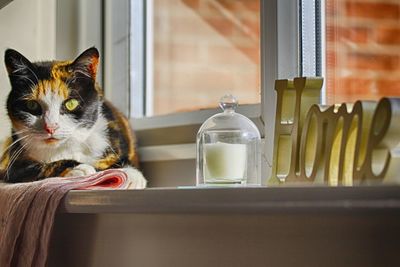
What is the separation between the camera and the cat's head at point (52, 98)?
48.6 inches

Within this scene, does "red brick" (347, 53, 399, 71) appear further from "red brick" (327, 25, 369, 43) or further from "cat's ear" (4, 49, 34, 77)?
"cat's ear" (4, 49, 34, 77)

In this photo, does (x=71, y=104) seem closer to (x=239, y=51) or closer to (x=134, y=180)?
(x=134, y=180)

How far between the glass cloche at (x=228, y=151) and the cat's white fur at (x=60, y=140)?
0.59 ft

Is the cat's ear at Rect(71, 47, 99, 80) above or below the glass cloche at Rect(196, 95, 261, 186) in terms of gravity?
above

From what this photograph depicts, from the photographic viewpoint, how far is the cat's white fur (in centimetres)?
123

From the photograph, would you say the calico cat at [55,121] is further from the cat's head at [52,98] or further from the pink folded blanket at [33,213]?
the pink folded blanket at [33,213]

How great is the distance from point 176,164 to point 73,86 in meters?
0.24

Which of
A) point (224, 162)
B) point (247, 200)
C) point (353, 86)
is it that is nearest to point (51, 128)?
point (224, 162)

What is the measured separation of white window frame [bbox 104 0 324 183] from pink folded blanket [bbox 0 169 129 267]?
0.25m

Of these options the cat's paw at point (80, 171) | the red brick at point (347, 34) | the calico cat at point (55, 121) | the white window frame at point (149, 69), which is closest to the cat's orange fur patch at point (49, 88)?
the calico cat at point (55, 121)

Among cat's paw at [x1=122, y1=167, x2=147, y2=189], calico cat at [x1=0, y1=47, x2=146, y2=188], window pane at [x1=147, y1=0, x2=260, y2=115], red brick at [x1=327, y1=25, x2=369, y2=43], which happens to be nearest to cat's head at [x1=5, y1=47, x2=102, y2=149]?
calico cat at [x1=0, y1=47, x2=146, y2=188]

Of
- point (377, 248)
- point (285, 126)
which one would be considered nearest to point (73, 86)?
point (285, 126)

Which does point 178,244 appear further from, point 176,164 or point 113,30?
point 113,30

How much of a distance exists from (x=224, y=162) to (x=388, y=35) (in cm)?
30
